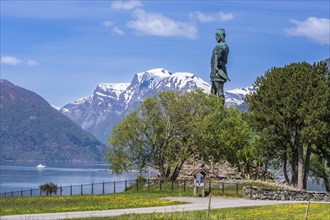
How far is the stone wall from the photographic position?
5406 cm

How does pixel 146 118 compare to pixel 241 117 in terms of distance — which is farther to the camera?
pixel 241 117

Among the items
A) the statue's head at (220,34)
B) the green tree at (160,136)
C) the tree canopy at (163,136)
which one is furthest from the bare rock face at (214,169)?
the statue's head at (220,34)

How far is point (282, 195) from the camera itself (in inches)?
2174

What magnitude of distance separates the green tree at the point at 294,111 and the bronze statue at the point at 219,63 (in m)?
6.22

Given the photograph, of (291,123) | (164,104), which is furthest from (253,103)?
(164,104)

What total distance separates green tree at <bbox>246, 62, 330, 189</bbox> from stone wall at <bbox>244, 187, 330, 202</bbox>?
8897 millimetres

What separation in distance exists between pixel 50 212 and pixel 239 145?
44.8m

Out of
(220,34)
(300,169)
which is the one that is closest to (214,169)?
(300,169)

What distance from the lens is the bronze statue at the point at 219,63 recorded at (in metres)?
76.9

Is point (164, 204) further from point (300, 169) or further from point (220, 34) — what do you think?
point (220, 34)

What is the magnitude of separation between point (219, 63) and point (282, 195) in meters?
26.0

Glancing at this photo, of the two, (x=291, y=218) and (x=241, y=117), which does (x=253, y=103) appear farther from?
(x=291, y=218)

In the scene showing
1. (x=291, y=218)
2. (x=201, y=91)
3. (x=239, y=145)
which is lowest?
(x=291, y=218)

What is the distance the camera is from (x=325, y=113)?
214 ft
